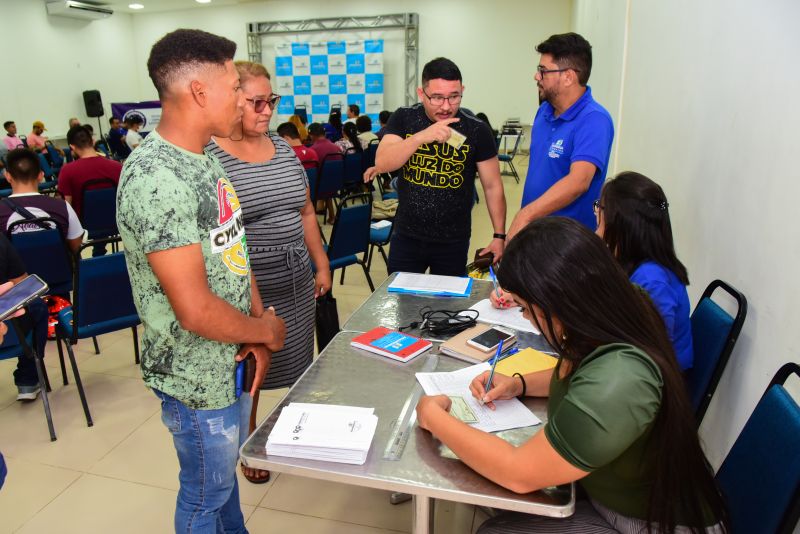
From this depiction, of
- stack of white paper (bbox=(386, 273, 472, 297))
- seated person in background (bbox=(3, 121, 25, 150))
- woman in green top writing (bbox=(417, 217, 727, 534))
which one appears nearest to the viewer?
woman in green top writing (bbox=(417, 217, 727, 534))

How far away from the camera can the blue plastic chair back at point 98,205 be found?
388 centimetres

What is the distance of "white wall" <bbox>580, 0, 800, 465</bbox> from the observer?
129 centimetres

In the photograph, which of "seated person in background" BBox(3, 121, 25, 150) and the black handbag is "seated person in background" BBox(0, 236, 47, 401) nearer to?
the black handbag

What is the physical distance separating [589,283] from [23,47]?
13.1 m

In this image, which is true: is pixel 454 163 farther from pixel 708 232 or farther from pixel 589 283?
pixel 589 283

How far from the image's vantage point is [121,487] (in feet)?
6.79

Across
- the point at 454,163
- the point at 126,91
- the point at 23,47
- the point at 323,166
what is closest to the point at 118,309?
the point at 454,163

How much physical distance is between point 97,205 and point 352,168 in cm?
Result: 292

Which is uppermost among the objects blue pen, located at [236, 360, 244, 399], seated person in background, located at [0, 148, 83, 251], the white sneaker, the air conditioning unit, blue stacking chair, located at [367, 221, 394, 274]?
the air conditioning unit

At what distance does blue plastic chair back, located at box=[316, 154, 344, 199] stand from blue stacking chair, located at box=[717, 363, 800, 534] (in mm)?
4599

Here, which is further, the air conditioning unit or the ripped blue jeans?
the air conditioning unit

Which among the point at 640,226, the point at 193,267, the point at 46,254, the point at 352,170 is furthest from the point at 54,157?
the point at 640,226

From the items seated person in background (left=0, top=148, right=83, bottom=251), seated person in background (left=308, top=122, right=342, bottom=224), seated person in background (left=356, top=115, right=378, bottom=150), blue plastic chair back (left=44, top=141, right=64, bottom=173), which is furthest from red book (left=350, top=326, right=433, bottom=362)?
blue plastic chair back (left=44, top=141, right=64, bottom=173)

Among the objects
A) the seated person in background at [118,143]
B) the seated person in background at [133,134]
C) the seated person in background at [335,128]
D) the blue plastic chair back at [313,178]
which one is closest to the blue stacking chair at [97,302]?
the blue plastic chair back at [313,178]
